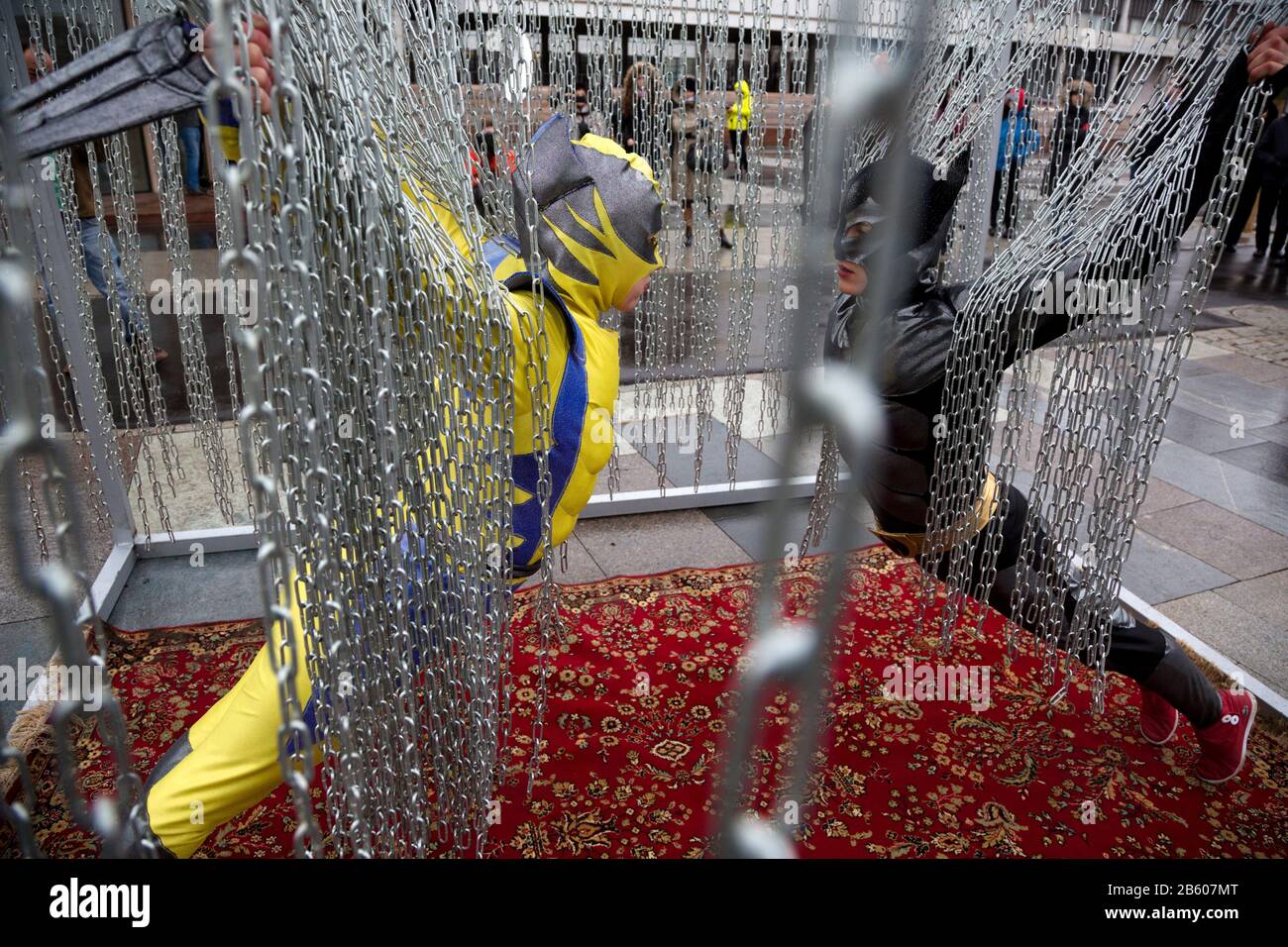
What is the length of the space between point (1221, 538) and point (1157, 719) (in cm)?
157

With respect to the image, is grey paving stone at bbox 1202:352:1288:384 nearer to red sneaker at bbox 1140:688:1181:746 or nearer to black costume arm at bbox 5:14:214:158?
red sneaker at bbox 1140:688:1181:746

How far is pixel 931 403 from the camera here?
240 cm

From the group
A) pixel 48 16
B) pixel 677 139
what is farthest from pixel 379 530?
pixel 677 139

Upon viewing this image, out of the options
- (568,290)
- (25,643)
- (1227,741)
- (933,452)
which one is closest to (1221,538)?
(1227,741)

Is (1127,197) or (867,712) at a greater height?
(1127,197)

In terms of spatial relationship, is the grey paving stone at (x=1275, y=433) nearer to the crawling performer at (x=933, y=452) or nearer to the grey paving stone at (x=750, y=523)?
the grey paving stone at (x=750, y=523)

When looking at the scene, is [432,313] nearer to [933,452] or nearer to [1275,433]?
[933,452]

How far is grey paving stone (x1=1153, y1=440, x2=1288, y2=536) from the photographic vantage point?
410cm

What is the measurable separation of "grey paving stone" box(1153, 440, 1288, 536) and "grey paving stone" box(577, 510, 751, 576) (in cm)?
236

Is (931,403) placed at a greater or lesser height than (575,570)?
greater

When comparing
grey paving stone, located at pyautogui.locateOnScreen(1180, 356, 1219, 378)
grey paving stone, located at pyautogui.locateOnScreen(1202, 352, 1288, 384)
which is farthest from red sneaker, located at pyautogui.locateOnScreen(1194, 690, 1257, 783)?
grey paving stone, located at pyautogui.locateOnScreen(1202, 352, 1288, 384)

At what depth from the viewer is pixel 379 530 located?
1.48 meters
